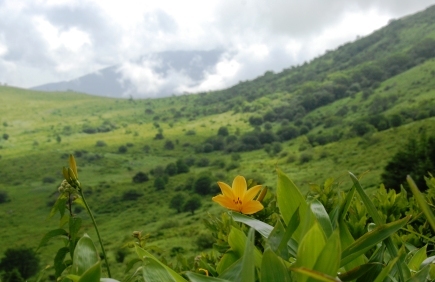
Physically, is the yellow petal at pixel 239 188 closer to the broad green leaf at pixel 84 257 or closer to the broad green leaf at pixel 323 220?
the broad green leaf at pixel 323 220

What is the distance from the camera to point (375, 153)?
60125mm

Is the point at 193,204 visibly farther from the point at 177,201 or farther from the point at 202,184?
the point at 202,184

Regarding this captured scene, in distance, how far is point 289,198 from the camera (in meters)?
0.90

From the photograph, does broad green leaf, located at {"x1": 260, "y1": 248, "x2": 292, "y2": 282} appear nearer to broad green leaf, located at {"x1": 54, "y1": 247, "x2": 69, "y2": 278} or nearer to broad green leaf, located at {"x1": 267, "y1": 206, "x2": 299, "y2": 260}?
broad green leaf, located at {"x1": 267, "y1": 206, "x2": 299, "y2": 260}

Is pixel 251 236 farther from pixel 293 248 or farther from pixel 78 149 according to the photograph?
pixel 78 149

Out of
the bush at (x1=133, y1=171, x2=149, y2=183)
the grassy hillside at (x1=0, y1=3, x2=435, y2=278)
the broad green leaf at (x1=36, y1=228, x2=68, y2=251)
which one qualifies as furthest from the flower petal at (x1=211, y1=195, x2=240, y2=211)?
the bush at (x1=133, y1=171, x2=149, y2=183)

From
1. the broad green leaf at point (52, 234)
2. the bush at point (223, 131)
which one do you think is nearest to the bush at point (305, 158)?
the bush at point (223, 131)

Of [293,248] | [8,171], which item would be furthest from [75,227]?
[8,171]

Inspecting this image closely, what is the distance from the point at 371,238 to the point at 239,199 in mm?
415

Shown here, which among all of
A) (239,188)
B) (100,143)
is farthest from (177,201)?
(239,188)

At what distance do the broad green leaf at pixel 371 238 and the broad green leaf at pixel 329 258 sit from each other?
0.70 feet

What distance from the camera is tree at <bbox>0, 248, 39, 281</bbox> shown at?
37656 mm

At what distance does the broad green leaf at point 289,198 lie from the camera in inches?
34.7

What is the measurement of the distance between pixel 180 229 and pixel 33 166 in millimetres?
55239
